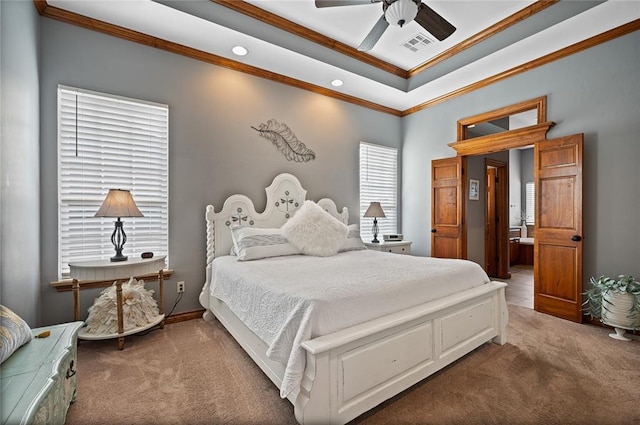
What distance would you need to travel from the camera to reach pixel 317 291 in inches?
66.9

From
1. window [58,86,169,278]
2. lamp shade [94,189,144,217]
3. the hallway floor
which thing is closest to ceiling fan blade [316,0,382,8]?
window [58,86,169,278]

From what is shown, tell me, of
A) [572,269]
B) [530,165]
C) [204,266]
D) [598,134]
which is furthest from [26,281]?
[530,165]

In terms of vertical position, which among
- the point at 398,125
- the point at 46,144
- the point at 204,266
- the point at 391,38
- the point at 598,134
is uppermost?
the point at 391,38

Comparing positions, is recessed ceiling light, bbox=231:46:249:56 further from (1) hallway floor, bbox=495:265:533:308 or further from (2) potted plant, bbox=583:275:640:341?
(1) hallway floor, bbox=495:265:533:308

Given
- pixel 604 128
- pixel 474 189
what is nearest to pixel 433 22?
pixel 604 128

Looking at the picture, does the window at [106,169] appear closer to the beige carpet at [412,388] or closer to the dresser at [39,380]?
the beige carpet at [412,388]

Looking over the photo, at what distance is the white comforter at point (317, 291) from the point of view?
155 centimetres

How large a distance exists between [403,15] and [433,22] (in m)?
0.47

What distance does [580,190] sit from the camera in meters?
3.02

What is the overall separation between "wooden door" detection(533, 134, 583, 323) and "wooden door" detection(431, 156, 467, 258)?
3.13 ft

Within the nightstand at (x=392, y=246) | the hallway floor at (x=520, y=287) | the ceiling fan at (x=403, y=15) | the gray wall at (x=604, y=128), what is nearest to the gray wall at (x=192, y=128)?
the nightstand at (x=392, y=246)

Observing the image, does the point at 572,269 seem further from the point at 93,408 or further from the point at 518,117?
the point at 93,408

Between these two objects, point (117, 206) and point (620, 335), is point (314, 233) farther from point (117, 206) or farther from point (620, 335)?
point (620, 335)

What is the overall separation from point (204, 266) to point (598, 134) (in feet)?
14.8
